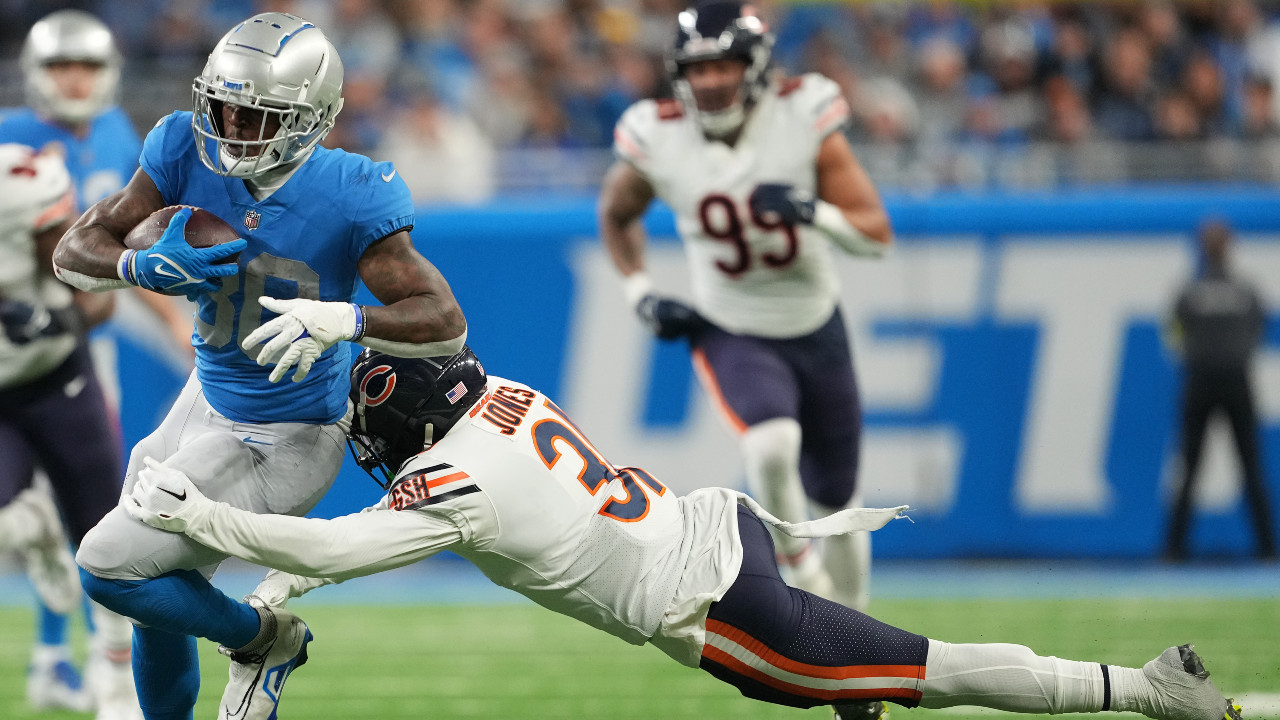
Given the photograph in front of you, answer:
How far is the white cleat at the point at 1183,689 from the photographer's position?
316 cm

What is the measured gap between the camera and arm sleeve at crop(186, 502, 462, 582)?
2.81m

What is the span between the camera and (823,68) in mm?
8938

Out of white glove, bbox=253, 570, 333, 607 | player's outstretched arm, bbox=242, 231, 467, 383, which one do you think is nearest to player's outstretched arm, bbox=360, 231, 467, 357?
player's outstretched arm, bbox=242, 231, 467, 383

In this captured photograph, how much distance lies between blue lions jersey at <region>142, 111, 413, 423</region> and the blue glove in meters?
0.13

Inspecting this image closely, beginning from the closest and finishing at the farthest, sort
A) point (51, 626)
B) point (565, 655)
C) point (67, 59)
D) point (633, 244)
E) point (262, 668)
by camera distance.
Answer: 1. point (262, 668)
2. point (51, 626)
3. point (67, 59)
4. point (565, 655)
5. point (633, 244)

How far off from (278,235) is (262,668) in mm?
1007

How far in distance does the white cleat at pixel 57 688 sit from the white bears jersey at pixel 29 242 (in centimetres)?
95

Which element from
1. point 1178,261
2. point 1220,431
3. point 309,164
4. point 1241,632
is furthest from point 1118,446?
point 309,164

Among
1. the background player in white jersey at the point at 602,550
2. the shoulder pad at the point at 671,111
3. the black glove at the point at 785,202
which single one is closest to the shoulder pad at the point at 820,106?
the black glove at the point at 785,202

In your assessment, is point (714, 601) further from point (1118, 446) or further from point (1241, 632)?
point (1118, 446)

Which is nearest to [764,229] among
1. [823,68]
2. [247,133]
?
[247,133]

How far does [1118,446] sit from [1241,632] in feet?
6.66

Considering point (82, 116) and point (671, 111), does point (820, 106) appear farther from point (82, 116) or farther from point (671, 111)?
point (82, 116)

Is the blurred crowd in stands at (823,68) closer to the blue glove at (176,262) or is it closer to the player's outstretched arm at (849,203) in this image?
the player's outstretched arm at (849,203)
